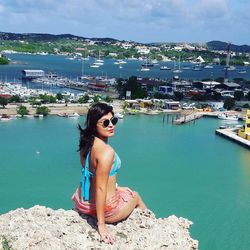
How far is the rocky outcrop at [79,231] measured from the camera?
1918 millimetres

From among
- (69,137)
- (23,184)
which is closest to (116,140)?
(69,137)

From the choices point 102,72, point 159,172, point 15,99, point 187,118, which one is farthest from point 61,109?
point 102,72

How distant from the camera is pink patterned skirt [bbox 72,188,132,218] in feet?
6.94

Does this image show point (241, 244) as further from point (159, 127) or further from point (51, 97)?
point (51, 97)

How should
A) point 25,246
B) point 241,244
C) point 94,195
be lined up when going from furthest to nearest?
point 241,244
point 94,195
point 25,246

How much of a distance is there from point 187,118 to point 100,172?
1937 cm

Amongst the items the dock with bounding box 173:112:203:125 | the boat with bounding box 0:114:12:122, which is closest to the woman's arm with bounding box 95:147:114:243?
the boat with bounding box 0:114:12:122

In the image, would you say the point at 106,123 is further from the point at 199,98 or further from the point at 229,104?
the point at 199,98

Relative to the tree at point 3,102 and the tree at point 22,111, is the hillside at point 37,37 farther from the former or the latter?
the tree at point 22,111

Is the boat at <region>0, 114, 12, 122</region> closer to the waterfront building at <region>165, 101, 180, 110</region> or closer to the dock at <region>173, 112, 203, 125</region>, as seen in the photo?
the dock at <region>173, 112, 203, 125</region>

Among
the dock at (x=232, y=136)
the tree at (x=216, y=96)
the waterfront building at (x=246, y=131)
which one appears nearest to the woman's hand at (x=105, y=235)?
the dock at (x=232, y=136)

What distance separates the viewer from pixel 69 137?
16.7 meters

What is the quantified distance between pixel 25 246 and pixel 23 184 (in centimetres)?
899

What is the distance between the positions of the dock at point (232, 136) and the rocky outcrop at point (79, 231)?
46.2 ft
